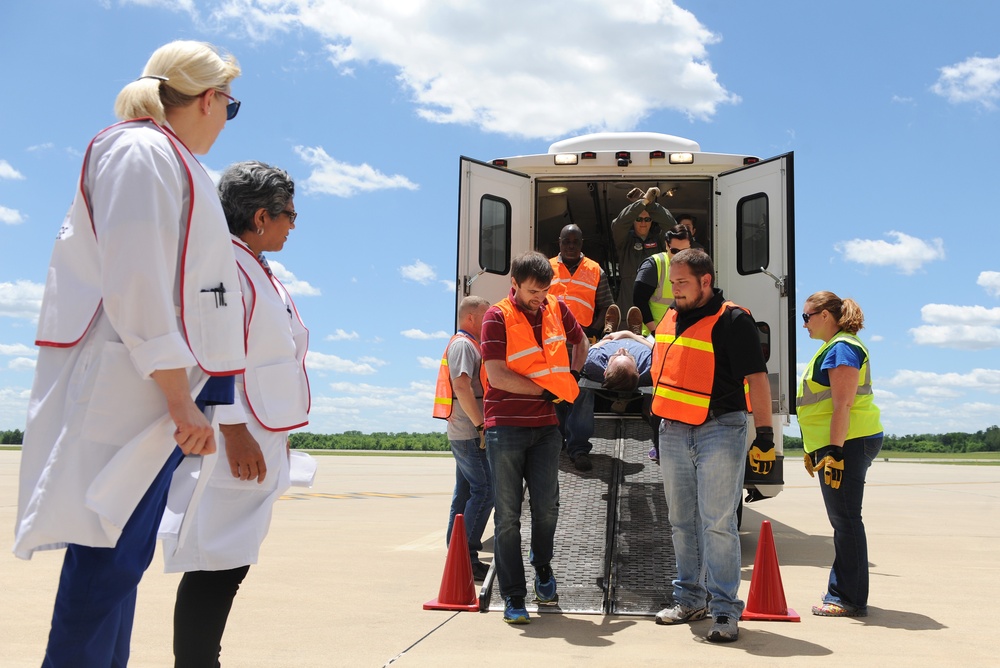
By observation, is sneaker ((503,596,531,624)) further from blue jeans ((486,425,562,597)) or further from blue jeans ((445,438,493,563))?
blue jeans ((445,438,493,563))

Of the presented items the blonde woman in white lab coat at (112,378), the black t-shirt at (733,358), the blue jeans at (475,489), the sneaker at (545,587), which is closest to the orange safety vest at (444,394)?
A: the blue jeans at (475,489)

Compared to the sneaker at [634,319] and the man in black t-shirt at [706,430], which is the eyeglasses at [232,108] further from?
the sneaker at [634,319]

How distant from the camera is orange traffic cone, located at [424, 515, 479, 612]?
528cm

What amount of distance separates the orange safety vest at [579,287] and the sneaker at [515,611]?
3156 mm

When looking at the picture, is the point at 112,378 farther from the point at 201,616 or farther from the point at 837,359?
the point at 837,359

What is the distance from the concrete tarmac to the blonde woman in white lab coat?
79.6 inches

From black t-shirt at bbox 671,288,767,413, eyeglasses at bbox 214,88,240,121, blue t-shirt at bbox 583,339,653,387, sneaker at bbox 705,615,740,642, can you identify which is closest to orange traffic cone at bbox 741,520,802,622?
sneaker at bbox 705,615,740,642

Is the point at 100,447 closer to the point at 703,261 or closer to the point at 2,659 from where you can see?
the point at 2,659

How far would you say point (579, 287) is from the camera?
771cm

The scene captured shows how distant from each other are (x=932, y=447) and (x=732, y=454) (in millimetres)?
52642

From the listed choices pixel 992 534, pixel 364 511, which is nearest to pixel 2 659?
pixel 364 511

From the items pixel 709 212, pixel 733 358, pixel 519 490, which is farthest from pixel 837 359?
pixel 709 212

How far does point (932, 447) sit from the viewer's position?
5175cm

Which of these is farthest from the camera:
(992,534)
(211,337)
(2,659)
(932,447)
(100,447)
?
(932,447)
